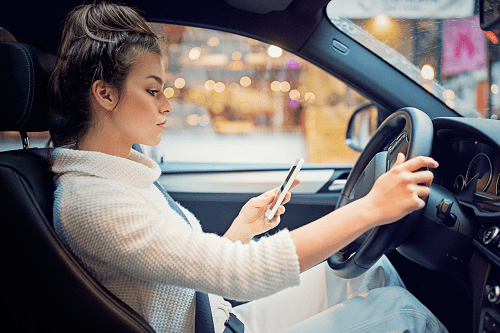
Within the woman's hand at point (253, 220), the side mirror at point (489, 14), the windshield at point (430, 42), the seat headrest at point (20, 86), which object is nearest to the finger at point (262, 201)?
the woman's hand at point (253, 220)

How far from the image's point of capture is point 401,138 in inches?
41.7

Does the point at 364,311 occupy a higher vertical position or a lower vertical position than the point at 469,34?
lower

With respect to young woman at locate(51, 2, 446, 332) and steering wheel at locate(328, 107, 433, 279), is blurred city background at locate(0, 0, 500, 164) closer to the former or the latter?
young woman at locate(51, 2, 446, 332)

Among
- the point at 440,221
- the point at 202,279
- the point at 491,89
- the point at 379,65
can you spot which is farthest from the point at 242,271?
the point at 491,89

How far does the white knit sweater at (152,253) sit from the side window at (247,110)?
1386 millimetres

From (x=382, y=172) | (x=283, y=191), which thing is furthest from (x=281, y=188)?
(x=382, y=172)

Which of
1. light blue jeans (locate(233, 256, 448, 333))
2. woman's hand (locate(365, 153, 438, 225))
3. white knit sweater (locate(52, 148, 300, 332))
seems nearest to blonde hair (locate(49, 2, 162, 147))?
white knit sweater (locate(52, 148, 300, 332))

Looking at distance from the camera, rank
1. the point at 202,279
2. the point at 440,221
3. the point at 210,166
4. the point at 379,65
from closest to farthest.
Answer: the point at 202,279 < the point at 440,221 < the point at 379,65 < the point at 210,166

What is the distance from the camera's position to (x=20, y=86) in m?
0.96

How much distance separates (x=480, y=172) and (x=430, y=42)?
2.67 feet

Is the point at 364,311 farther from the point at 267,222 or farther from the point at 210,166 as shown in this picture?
the point at 210,166

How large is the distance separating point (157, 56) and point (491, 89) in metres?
1.33

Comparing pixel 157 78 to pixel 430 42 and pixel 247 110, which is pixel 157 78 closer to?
pixel 430 42

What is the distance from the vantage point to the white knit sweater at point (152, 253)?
77 cm
